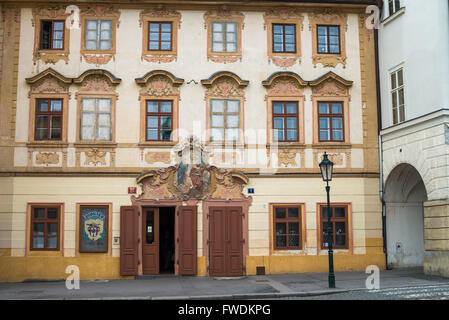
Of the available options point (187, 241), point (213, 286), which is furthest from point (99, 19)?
point (213, 286)

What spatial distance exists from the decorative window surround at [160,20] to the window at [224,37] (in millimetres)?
1386

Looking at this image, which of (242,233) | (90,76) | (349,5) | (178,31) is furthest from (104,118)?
(349,5)

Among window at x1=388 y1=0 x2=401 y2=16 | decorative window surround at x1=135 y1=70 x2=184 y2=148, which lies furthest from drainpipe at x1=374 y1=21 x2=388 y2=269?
decorative window surround at x1=135 y1=70 x2=184 y2=148

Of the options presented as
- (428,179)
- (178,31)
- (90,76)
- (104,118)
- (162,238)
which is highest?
(178,31)

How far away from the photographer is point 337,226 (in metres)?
19.8

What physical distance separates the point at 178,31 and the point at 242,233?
7818 mm

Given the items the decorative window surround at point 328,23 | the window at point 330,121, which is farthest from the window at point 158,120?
the decorative window surround at point 328,23

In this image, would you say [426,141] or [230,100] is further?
[230,100]

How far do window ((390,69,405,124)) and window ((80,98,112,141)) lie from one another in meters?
10.3

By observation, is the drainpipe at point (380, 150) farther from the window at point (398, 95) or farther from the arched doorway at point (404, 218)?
the window at point (398, 95)

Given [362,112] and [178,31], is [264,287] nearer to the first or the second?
[362,112]

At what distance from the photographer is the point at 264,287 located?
16.1m

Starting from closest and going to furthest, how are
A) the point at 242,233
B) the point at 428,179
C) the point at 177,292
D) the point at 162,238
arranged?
the point at 177,292 < the point at 428,179 < the point at 242,233 < the point at 162,238

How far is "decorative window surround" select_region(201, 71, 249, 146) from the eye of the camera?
778 inches
